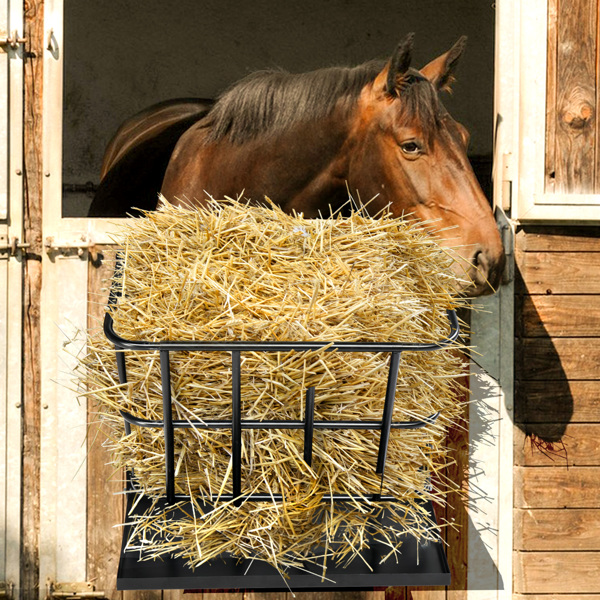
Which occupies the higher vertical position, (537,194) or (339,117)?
(339,117)

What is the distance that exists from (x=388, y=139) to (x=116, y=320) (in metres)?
1.06

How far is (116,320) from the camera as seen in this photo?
1502 mm

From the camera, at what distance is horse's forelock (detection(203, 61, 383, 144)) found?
7.69 feet

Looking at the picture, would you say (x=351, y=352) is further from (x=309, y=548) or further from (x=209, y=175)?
(x=209, y=175)

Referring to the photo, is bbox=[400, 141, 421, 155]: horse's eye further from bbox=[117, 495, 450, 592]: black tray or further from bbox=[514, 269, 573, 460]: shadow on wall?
bbox=[117, 495, 450, 592]: black tray

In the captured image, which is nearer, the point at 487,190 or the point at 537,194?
the point at 537,194

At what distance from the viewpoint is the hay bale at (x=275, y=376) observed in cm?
137

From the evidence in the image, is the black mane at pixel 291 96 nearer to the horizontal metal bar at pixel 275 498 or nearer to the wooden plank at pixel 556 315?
the wooden plank at pixel 556 315

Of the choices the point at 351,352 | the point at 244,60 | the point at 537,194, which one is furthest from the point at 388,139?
the point at 244,60

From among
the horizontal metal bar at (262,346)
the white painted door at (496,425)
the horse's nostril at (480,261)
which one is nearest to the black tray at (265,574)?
the horizontal metal bar at (262,346)

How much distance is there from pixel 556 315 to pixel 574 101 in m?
0.62

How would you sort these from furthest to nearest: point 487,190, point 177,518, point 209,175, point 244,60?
point 244,60 → point 487,190 → point 209,175 → point 177,518

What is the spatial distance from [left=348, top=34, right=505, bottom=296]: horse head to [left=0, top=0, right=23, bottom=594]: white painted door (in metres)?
0.97

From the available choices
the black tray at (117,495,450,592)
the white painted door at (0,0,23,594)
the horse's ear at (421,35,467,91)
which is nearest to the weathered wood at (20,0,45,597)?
the white painted door at (0,0,23,594)
